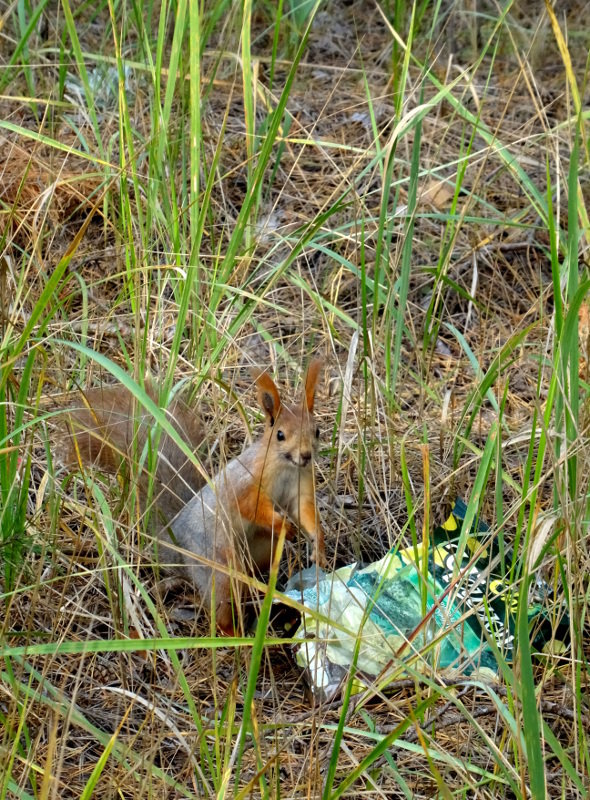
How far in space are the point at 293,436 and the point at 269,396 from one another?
117 millimetres

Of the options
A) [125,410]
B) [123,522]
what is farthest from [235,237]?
[123,522]

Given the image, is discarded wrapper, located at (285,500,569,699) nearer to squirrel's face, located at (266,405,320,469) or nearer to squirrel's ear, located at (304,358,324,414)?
squirrel's face, located at (266,405,320,469)

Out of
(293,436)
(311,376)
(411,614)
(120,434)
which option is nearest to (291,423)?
(293,436)

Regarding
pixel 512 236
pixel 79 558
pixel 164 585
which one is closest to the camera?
pixel 79 558

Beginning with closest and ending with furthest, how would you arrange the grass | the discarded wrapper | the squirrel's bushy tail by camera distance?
the grass, the discarded wrapper, the squirrel's bushy tail

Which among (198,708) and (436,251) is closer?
(198,708)

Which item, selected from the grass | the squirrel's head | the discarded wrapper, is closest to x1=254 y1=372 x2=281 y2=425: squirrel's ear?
the squirrel's head

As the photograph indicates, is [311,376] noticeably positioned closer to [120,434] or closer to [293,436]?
[293,436]

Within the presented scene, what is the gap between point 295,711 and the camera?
2.51 metres

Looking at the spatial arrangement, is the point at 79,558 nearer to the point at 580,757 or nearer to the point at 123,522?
the point at 123,522

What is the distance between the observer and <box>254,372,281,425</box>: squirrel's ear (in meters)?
2.69

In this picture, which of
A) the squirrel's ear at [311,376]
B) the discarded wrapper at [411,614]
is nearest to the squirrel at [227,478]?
the squirrel's ear at [311,376]

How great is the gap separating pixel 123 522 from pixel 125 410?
0.27 metres

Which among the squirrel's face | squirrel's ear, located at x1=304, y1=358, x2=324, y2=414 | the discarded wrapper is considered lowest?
the discarded wrapper
